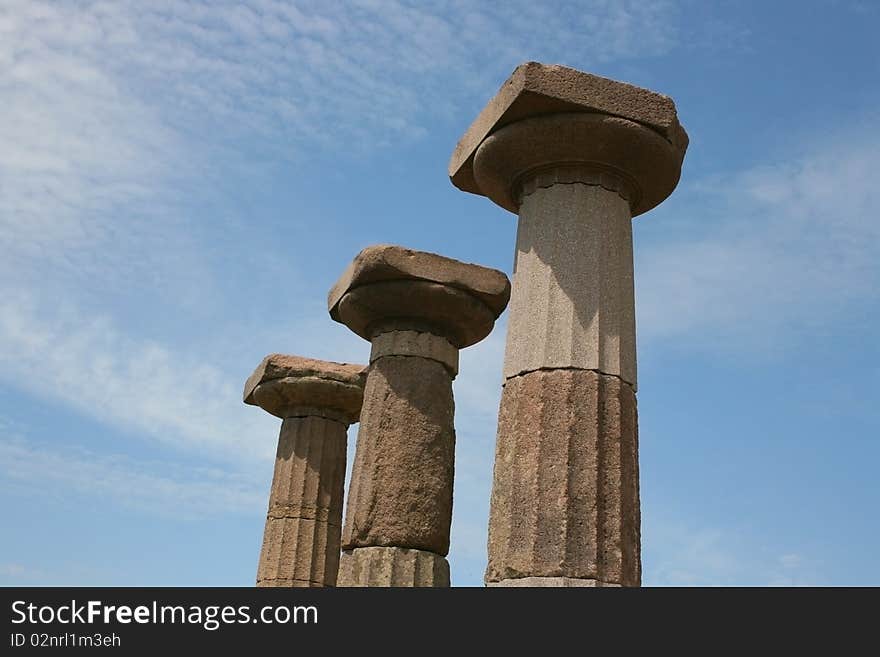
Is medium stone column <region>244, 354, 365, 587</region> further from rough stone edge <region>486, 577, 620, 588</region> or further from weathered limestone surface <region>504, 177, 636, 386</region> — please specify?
rough stone edge <region>486, 577, 620, 588</region>

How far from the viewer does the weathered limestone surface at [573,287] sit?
27.8 ft

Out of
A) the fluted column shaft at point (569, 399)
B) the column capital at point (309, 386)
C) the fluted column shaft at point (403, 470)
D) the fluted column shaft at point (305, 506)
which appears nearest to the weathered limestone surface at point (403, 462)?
Result: the fluted column shaft at point (403, 470)

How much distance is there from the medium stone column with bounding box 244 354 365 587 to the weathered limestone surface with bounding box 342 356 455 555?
3.43 m

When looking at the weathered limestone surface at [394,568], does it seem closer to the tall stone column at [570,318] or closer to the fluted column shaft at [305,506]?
the tall stone column at [570,318]

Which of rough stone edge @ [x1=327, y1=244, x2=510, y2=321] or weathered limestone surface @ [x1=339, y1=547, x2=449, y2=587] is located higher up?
rough stone edge @ [x1=327, y1=244, x2=510, y2=321]

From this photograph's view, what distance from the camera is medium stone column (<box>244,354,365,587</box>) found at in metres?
15.3

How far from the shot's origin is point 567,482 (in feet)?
26.2

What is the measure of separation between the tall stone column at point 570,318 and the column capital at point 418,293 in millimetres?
2229

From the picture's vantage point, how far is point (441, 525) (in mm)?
11555

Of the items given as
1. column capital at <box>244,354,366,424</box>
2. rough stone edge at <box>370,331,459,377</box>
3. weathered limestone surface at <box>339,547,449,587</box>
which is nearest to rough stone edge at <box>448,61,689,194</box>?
rough stone edge at <box>370,331,459,377</box>

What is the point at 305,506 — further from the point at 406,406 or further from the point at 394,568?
the point at 394,568

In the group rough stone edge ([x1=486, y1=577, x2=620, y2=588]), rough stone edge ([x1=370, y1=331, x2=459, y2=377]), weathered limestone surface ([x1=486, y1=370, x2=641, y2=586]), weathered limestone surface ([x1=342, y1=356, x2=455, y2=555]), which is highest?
rough stone edge ([x1=370, y1=331, x2=459, y2=377])

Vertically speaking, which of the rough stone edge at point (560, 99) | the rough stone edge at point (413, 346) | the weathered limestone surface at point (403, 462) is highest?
the rough stone edge at point (560, 99)

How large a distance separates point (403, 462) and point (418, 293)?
6.33ft
